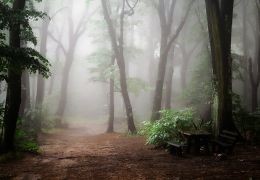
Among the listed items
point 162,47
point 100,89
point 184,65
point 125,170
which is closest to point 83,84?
point 100,89

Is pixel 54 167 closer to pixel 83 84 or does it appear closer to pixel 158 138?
pixel 158 138

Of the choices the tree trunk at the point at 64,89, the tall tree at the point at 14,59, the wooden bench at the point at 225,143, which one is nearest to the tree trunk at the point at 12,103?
the tall tree at the point at 14,59

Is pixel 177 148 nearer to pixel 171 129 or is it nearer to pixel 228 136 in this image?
pixel 228 136

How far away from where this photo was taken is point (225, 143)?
36.5 feet

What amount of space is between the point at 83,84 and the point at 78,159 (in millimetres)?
44416

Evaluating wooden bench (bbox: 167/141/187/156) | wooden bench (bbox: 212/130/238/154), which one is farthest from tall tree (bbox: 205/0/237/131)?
wooden bench (bbox: 167/141/187/156)

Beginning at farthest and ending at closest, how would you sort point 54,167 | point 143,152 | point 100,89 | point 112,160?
point 100,89, point 143,152, point 112,160, point 54,167

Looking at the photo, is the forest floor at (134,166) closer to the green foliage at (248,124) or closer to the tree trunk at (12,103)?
the tree trunk at (12,103)

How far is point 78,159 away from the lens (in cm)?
1084

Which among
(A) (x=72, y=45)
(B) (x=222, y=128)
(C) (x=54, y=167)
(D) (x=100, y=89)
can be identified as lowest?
(C) (x=54, y=167)

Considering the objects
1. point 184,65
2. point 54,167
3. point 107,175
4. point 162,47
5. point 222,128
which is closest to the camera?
point 107,175

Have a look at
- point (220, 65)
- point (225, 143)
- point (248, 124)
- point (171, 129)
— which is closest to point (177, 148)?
point (225, 143)

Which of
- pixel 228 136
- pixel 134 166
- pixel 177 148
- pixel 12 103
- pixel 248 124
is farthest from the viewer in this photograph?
pixel 248 124

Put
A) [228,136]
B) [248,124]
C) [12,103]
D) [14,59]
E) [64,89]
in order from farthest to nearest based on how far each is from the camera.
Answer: [64,89]
[248,124]
[228,136]
[12,103]
[14,59]
